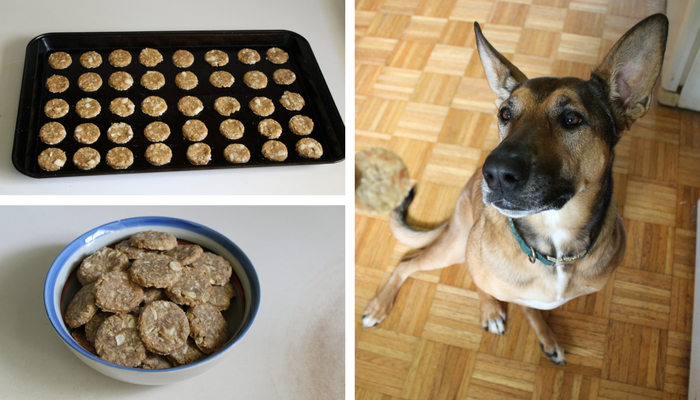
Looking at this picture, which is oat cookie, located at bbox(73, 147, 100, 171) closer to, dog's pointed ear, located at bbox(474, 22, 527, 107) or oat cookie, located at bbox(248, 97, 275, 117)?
oat cookie, located at bbox(248, 97, 275, 117)

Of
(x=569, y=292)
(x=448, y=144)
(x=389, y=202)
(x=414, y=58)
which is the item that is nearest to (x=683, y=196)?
(x=448, y=144)

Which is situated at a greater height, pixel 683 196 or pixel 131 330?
pixel 131 330

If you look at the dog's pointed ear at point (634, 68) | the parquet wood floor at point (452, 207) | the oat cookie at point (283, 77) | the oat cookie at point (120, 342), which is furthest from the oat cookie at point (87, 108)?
the dog's pointed ear at point (634, 68)

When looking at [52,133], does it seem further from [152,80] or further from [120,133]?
[152,80]

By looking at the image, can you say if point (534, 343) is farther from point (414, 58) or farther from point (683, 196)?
point (414, 58)

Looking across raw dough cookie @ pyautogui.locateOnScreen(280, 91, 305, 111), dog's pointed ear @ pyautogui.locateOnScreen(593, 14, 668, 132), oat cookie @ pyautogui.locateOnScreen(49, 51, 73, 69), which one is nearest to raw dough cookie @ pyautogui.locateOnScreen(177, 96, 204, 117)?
raw dough cookie @ pyautogui.locateOnScreen(280, 91, 305, 111)

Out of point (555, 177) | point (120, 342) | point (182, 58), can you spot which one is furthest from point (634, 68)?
point (182, 58)
